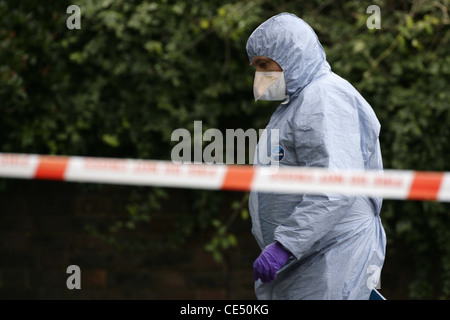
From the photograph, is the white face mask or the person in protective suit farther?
the white face mask

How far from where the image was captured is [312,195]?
261cm

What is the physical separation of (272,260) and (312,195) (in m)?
0.28

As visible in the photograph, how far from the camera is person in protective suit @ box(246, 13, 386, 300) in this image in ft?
8.61

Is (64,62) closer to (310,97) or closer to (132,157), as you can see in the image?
(132,157)

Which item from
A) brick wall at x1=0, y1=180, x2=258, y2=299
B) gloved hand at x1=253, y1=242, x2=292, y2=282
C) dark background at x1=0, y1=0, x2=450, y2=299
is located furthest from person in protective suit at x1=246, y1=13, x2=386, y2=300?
brick wall at x1=0, y1=180, x2=258, y2=299

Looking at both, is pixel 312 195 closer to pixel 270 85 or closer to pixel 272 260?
pixel 272 260

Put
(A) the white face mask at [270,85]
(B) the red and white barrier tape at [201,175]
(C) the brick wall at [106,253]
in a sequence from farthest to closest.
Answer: (C) the brick wall at [106,253] → (A) the white face mask at [270,85] → (B) the red and white barrier tape at [201,175]

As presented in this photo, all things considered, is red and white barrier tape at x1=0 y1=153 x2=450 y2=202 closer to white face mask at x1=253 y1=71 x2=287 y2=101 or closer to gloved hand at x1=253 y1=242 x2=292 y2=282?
gloved hand at x1=253 y1=242 x2=292 y2=282

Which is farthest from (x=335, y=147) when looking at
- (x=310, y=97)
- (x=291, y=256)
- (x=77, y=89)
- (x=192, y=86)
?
(x=77, y=89)

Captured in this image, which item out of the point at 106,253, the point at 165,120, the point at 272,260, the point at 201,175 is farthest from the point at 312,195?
the point at 106,253

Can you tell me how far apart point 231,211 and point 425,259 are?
4.59 feet

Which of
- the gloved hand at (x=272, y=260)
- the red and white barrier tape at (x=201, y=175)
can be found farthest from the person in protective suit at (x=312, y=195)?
the red and white barrier tape at (x=201, y=175)

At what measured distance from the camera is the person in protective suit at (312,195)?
2623 mm

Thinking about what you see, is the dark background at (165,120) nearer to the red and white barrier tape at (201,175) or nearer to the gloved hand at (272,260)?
the gloved hand at (272,260)
